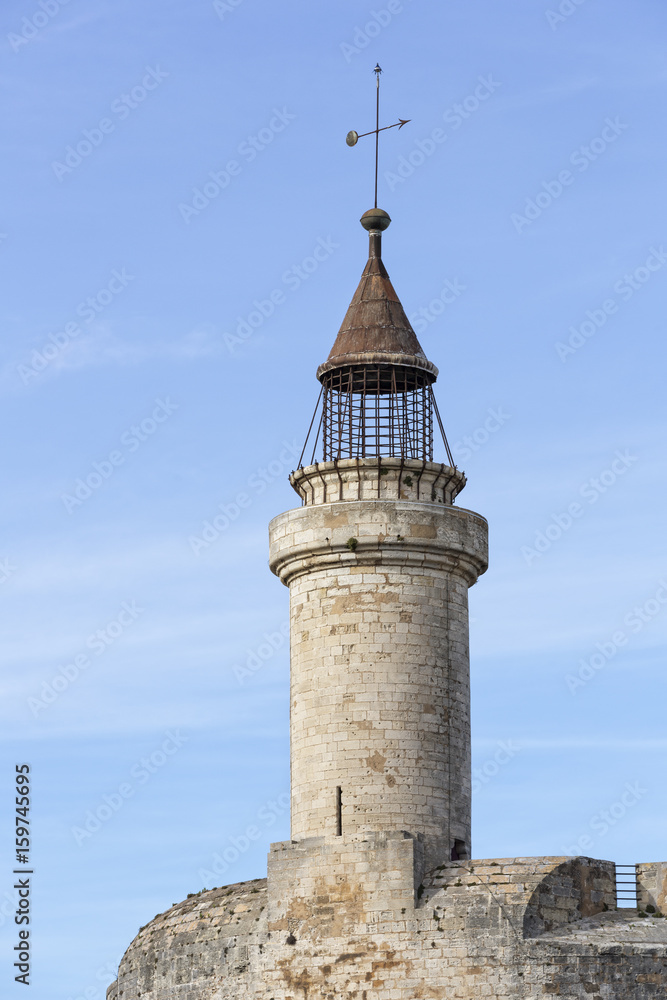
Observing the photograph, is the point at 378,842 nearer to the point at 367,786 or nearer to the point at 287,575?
the point at 367,786

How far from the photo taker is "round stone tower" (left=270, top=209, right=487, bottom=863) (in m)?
41.0

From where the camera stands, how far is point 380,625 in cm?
4156

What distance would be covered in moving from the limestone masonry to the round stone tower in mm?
40

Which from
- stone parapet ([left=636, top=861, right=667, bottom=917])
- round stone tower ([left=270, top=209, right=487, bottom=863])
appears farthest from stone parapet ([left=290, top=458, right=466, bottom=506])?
stone parapet ([left=636, top=861, right=667, bottom=917])

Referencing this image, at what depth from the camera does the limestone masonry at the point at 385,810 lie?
126 feet

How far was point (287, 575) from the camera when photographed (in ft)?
143

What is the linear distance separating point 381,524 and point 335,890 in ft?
24.2

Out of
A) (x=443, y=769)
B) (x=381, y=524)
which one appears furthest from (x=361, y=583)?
(x=443, y=769)

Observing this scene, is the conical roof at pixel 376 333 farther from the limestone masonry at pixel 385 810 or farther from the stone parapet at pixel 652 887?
the stone parapet at pixel 652 887

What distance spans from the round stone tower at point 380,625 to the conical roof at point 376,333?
0.15 ft

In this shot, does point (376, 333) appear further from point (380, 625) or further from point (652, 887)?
point (652, 887)

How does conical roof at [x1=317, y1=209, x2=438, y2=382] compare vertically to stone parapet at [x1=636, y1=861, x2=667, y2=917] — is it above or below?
above

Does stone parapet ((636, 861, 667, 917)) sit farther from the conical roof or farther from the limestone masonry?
the conical roof

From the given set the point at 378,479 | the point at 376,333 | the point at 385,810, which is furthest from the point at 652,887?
the point at 376,333
